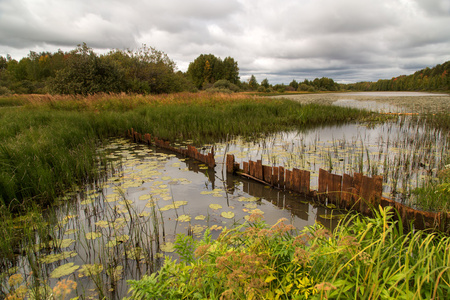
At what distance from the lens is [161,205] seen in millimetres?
3641

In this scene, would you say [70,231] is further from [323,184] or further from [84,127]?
[84,127]

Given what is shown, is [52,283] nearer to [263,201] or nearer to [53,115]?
[263,201]

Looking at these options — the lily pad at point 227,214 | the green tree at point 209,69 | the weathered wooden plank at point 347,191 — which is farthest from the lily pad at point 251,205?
the green tree at point 209,69

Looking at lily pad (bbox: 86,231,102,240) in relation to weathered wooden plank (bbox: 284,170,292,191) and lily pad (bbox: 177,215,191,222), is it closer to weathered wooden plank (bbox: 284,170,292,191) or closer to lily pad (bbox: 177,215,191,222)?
lily pad (bbox: 177,215,191,222)

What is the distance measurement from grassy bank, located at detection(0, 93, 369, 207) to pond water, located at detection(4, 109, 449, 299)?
54cm

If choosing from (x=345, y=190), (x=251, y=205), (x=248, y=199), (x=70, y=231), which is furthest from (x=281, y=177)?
(x=70, y=231)

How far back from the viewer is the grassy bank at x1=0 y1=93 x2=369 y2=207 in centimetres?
381

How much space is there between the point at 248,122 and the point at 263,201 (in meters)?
6.51

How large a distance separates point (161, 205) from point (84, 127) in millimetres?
5784

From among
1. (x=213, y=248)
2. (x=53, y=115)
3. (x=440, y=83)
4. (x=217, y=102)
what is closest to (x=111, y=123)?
(x=53, y=115)

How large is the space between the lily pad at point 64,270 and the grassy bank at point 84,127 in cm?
132

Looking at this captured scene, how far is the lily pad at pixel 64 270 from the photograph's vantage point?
225 centimetres

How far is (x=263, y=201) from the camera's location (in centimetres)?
381

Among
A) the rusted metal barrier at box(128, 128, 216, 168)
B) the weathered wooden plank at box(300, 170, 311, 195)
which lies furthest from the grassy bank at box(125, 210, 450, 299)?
the rusted metal barrier at box(128, 128, 216, 168)
